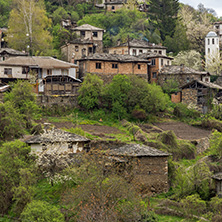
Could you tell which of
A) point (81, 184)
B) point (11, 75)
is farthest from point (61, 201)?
point (11, 75)

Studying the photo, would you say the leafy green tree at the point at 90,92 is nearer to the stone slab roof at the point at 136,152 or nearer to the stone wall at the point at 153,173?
the stone slab roof at the point at 136,152

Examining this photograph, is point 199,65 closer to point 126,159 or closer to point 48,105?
point 48,105

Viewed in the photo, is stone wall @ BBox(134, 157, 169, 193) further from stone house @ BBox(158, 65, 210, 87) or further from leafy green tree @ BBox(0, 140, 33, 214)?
Answer: stone house @ BBox(158, 65, 210, 87)

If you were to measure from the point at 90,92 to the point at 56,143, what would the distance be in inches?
739

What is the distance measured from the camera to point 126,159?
3136cm

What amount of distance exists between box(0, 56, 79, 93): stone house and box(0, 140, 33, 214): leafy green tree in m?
22.0

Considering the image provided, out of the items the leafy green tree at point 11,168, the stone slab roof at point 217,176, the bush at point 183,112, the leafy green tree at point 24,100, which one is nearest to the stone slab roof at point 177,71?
the bush at point 183,112

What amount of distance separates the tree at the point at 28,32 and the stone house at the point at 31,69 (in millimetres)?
8543

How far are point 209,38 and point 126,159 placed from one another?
5339 cm

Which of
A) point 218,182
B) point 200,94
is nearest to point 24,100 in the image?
point 218,182

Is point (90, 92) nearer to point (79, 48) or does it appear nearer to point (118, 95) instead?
point (118, 95)

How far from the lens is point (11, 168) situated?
30625 mm

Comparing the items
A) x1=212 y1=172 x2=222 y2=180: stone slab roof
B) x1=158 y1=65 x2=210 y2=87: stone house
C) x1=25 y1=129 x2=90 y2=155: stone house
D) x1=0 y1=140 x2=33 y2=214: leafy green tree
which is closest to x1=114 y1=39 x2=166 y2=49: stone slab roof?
x1=158 y1=65 x2=210 y2=87: stone house

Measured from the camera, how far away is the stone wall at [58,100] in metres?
50.2
